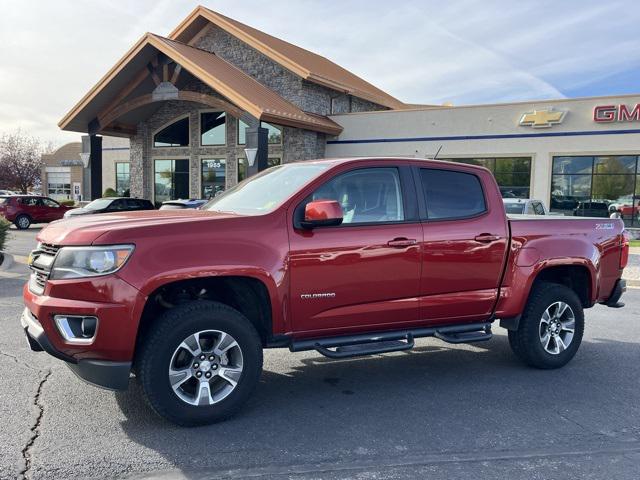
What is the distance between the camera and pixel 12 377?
4840mm

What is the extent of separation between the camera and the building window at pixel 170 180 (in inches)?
1062

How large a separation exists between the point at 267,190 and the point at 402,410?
6.85ft

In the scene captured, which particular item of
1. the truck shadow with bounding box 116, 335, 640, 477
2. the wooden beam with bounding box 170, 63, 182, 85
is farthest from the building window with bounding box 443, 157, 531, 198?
the truck shadow with bounding box 116, 335, 640, 477

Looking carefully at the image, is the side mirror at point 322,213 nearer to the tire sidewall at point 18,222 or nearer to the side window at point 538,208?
the side window at point 538,208

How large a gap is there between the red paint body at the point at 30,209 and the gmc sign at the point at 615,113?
2128cm

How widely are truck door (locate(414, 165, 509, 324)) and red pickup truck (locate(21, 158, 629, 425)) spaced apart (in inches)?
0.5

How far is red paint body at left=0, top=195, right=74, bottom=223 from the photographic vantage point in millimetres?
21938

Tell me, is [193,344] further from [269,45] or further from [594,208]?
[269,45]

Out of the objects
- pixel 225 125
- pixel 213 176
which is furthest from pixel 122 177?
pixel 225 125

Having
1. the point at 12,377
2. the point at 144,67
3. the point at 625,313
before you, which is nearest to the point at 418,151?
the point at 144,67

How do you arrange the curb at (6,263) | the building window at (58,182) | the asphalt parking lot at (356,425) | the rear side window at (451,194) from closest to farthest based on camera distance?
1. the asphalt parking lot at (356,425)
2. the rear side window at (451,194)
3. the curb at (6,263)
4. the building window at (58,182)

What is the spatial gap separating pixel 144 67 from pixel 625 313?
20058 mm

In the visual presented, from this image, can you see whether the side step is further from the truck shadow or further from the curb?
the curb

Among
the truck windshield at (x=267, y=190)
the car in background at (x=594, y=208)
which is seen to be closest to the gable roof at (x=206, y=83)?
the car in background at (x=594, y=208)
